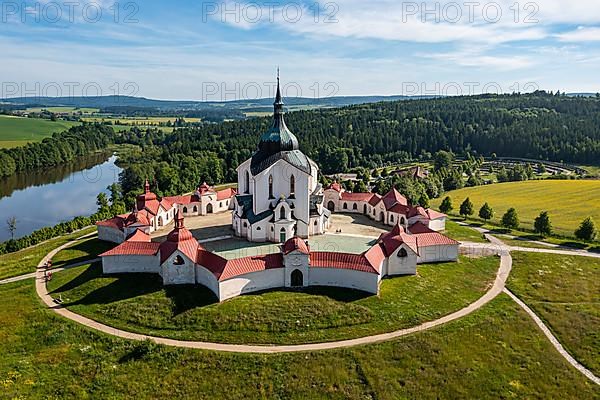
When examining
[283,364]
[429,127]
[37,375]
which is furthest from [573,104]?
[37,375]

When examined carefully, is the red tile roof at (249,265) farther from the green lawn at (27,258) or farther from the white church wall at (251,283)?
the green lawn at (27,258)

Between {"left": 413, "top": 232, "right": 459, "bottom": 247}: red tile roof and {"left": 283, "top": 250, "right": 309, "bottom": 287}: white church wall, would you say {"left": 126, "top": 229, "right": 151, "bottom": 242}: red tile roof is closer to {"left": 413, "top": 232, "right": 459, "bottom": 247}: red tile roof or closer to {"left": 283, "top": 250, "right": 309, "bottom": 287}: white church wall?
{"left": 283, "top": 250, "right": 309, "bottom": 287}: white church wall

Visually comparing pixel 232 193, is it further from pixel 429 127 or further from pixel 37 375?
pixel 429 127

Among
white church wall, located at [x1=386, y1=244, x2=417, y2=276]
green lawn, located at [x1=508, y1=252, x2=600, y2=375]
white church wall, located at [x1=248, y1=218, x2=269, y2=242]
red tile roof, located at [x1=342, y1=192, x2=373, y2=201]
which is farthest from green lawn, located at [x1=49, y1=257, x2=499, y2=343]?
red tile roof, located at [x1=342, y1=192, x2=373, y2=201]

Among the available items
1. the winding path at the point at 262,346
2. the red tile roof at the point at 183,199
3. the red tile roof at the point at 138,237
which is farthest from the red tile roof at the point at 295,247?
the red tile roof at the point at 183,199

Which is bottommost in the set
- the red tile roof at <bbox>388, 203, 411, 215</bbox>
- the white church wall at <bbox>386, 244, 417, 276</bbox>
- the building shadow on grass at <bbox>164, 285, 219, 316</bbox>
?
the building shadow on grass at <bbox>164, 285, 219, 316</bbox>
